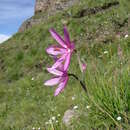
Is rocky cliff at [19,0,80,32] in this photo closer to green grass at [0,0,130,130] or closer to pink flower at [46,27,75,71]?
green grass at [0,0,130,130]

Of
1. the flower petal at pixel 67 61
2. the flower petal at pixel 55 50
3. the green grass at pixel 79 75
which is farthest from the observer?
the green grass at pixel 79 75

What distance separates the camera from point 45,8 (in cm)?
2173

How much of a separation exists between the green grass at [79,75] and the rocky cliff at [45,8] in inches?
186

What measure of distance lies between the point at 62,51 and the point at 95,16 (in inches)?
368

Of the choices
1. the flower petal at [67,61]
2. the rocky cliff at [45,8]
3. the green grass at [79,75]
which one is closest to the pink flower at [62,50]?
the flower petal at [67,61]

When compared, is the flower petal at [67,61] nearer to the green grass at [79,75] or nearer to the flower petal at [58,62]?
the flower petal at [58,62]

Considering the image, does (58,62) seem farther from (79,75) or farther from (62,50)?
(79,75)

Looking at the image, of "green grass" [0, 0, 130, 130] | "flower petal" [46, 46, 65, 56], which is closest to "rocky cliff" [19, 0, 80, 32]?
"green grass" [0, 0, 130, 130]

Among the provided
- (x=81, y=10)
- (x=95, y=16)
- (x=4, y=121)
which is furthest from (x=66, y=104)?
(x=81, y=10)

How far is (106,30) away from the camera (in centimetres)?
927

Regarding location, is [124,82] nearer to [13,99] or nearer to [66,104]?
[66,104]

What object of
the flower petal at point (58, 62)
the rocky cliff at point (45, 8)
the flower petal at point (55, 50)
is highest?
the flower petal at point (55, 50)

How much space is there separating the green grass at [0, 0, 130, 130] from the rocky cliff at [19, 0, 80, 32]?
4.72 metres

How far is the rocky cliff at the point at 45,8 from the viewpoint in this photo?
1766cm
